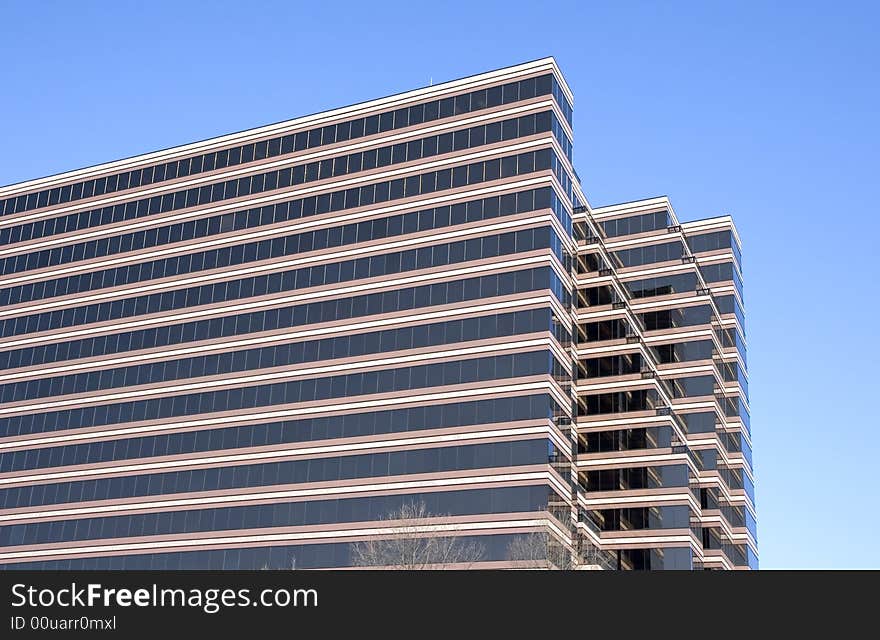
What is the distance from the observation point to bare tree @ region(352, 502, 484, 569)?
90.2 metres

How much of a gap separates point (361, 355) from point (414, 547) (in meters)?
20.2

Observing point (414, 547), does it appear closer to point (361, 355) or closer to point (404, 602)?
point (361, 355)

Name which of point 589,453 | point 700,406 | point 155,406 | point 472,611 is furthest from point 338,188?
point 472,611

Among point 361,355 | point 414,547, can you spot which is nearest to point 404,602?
point 414,547

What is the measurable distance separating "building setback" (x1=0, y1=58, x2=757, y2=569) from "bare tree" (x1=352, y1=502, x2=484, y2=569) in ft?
1.63

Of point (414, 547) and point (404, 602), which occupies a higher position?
point (414, 547)

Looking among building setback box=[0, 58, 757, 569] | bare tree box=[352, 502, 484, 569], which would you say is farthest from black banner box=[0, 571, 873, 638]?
building setback box=[0, 58, 757, 569]

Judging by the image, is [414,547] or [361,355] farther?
[361,355]

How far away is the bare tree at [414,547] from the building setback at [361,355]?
1.63 feet

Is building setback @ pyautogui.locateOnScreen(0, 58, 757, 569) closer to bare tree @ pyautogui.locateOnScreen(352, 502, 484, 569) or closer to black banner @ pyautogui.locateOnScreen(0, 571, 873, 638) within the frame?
bare tree @ pyautogui.locateOnScreen(352, 502, 484, 569)

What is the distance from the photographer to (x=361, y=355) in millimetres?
104062

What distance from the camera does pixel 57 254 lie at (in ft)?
411

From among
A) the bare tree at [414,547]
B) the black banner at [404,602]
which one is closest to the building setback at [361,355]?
the bare tree at [414,547]

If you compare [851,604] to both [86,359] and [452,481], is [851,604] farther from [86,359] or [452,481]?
[86,359]
